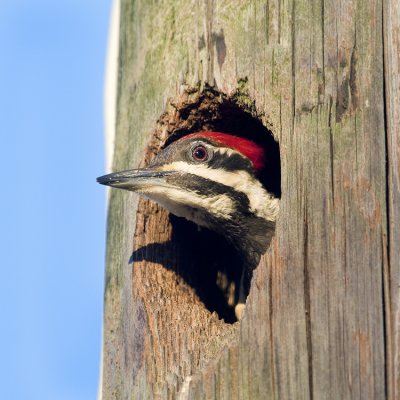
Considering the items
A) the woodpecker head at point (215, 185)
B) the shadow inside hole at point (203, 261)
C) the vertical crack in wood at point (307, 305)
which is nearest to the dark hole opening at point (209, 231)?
the shadow inside hole at point (203, 261)

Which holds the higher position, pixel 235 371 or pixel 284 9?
pixel 284 9

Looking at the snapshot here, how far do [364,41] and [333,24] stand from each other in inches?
8.0

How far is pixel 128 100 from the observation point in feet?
17.4

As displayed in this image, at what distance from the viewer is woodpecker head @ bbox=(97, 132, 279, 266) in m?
4.80

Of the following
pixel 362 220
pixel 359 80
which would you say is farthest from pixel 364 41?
pixel 362 220

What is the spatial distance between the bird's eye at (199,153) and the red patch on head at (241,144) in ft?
0.21

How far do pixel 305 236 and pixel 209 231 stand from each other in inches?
80.7

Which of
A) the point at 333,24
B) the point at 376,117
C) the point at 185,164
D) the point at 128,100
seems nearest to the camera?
the point at 376,117

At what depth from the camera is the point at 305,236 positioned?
3.82 meters

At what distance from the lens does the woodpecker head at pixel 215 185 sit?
4.80 meters

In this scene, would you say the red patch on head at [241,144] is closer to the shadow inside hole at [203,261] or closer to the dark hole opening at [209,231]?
the dark hole opening at [209,231]

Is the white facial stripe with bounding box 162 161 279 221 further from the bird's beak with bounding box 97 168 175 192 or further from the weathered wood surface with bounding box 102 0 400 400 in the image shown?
the weathered wood surface with bounding box 102 0 400 400

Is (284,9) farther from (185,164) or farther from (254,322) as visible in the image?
(254,322)

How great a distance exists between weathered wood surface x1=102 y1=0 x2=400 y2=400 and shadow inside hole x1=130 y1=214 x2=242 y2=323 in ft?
0.66
